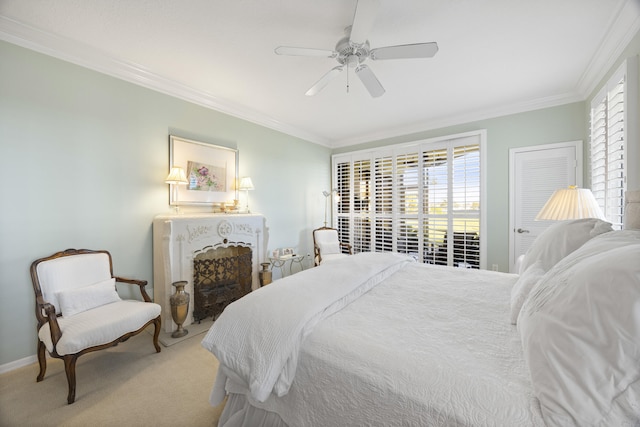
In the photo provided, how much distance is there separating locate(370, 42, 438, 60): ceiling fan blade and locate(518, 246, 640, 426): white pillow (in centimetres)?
157

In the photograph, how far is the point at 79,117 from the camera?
2.34 metres

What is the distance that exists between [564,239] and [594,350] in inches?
49.1

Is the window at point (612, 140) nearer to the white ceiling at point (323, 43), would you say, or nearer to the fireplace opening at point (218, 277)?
the white ceiling at point (323, 43)

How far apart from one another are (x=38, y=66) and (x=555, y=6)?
405 cm

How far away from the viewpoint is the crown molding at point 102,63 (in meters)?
2.02

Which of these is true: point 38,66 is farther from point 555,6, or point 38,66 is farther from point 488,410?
point 555,6

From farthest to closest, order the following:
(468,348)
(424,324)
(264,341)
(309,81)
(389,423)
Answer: (309,81), (424,324), (264,341), (468,348), (389,423)

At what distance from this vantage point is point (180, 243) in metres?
2.75

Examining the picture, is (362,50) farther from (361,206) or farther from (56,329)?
(361,206)

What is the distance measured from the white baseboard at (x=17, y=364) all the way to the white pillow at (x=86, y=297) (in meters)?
0.60

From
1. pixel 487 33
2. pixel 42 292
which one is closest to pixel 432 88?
pixel 487 33

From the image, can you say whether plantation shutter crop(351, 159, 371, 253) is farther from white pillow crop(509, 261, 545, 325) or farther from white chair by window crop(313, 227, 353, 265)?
white pillow crop(509, 261, 545, 325)

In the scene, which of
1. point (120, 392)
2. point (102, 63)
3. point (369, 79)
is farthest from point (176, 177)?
point (369, 79)

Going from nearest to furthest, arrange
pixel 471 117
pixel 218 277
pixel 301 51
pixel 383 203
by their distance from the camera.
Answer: pixel 301 51, pixel 218 277, pixel 471 117, pixel 383 203
